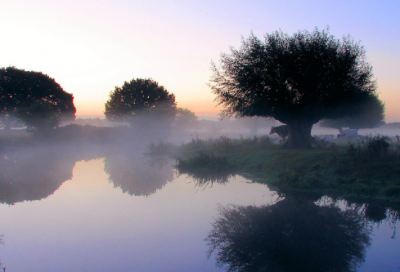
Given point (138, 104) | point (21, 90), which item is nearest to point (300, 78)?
point (138, 104)

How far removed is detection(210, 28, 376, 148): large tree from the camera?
17.1m

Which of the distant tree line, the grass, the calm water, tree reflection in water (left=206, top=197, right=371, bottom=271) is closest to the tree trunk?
the distant tree line

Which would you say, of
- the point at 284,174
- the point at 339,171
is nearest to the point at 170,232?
the point at 284,174

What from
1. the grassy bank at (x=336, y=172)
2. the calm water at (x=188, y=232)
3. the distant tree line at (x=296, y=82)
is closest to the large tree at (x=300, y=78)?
the distant tree line at (x=296, y=82)

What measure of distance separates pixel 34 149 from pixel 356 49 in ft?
110

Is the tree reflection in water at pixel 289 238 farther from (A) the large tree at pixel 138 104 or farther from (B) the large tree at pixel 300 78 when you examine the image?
(A) the large tree at pixel 138 104

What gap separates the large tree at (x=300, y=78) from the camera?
674 inches

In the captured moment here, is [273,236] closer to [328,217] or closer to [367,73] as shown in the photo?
[328,217]

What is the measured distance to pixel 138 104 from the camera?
169ft

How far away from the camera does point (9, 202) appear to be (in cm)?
882

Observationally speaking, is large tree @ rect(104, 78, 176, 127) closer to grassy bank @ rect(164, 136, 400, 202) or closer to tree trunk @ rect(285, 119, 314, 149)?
tree trunk @ rect(285, 119, 314, 149)

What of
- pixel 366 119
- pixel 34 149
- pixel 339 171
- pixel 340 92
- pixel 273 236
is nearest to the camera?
pixel 273 236

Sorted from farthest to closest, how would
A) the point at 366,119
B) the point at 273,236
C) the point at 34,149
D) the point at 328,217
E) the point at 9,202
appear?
the point at 366,119, the point at 34,149, the point at 9,202, the point at 328,217, the point at 273,236

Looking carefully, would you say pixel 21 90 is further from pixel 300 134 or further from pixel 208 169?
pixel 300 134
